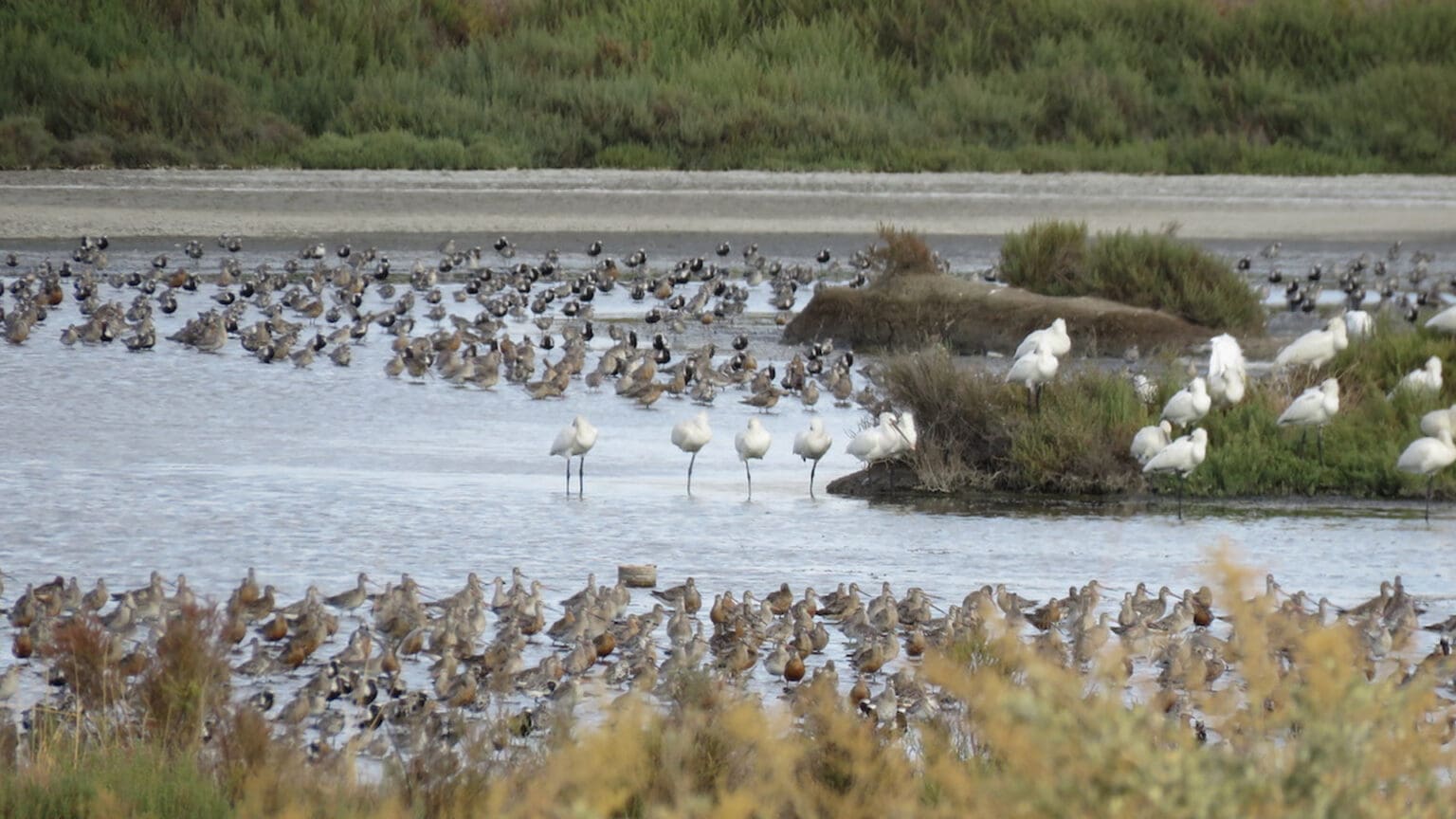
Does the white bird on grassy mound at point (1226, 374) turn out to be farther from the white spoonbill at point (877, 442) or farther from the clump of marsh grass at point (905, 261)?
the clump of marsh grass at point (905, 261)

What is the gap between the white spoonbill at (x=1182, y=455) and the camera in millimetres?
12383

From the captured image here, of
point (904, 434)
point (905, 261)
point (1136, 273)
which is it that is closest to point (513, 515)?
point (904, 434)

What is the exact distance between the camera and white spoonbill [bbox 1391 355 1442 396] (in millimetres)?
14008

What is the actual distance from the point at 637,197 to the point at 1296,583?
2233cm

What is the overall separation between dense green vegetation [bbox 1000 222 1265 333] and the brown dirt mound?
19.9 inches

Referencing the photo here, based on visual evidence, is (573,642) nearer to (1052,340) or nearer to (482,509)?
(482,509)

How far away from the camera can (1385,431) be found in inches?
536

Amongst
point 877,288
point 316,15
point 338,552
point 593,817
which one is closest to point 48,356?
point 877,288

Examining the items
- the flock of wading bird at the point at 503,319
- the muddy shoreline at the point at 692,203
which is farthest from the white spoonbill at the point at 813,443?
the muddy shoreline at the point at 692,203

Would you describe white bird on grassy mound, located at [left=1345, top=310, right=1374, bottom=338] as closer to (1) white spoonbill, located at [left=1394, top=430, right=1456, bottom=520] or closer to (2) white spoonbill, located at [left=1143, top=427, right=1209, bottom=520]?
(1) white spoonbill, located at [left=1394, top=430, right=1456, bottom=520]

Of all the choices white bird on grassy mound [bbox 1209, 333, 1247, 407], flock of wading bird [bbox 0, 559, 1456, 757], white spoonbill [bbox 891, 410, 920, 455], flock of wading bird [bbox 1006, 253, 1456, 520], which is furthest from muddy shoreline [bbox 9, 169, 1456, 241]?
flock of wading bird [bbox 0, 559, 1456, 757]

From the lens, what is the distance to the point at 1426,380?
14.1 meters

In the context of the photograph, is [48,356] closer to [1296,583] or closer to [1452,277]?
[1296,583]

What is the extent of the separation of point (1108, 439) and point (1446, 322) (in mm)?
3517
